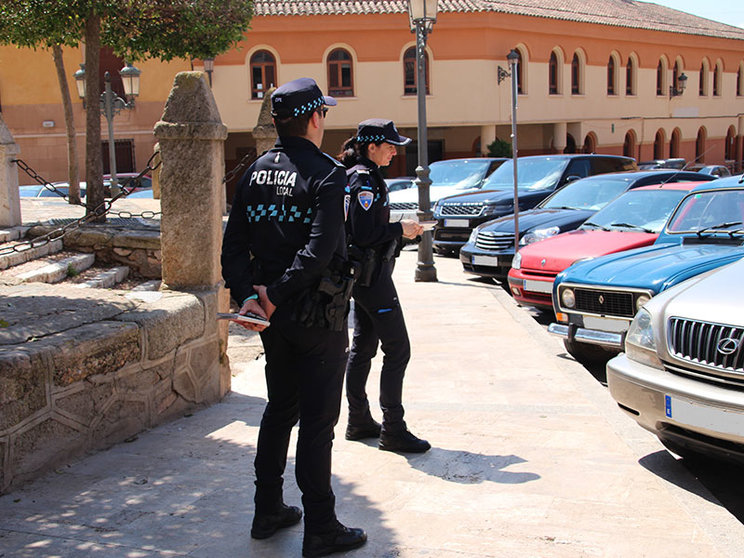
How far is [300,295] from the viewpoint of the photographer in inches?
134

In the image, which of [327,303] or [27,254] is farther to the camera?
[27,254]

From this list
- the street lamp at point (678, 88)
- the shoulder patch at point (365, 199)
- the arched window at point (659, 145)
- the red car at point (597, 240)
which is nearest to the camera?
the shoulder patch at point (365, 199)

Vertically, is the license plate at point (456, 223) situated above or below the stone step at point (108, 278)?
above

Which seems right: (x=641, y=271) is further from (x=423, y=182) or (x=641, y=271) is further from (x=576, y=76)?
(x=576, y=76)

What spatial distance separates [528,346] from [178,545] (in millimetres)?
4719

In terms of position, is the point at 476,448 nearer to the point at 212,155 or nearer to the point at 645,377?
the point at 645,377

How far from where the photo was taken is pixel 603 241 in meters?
8.78

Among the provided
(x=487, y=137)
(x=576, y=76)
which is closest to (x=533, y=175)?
(x=487, y=137)

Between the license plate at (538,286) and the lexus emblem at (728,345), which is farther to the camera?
the license plate at (538,286)

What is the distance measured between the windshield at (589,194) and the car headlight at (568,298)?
16.1 ft

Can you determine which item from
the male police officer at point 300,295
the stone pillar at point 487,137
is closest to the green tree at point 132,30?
the male police officer at point 300,295

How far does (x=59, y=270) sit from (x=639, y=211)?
639cm

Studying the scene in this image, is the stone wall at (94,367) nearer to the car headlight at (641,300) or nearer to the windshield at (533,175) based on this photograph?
the car headlight at (641,300)

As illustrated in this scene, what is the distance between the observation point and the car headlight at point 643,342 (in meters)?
4.54
